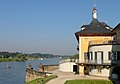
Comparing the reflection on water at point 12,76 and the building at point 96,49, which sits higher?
the building at point 96,49

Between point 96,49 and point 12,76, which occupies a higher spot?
point 96,49

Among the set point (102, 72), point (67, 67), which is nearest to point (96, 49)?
point (102, 72)

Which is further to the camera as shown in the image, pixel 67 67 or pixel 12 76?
pixel 12 76

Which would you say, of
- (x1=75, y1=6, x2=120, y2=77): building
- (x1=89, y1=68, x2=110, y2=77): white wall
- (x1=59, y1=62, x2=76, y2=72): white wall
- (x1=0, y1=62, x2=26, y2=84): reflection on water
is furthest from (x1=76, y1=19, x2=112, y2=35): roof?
(x1=0, y1=62, x2=26, y2=84): reflection on water

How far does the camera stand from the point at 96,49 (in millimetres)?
40719

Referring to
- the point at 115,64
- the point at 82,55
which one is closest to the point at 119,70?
the point at 115,64

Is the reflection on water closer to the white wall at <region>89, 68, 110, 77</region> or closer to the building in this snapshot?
the building

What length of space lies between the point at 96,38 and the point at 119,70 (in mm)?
9685

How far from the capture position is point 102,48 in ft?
Result: 130

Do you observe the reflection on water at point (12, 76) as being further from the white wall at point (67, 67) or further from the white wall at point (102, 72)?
the white wall at point (102, 72)

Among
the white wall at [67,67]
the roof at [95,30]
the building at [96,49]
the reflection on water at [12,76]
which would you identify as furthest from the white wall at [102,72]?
the reflection on water at [12,76]

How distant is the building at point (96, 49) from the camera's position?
38.8 m

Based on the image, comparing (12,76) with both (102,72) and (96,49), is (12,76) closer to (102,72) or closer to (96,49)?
(96,49)

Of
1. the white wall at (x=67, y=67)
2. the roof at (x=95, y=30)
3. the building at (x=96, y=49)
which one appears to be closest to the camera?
the building at (x=96, y=49)
